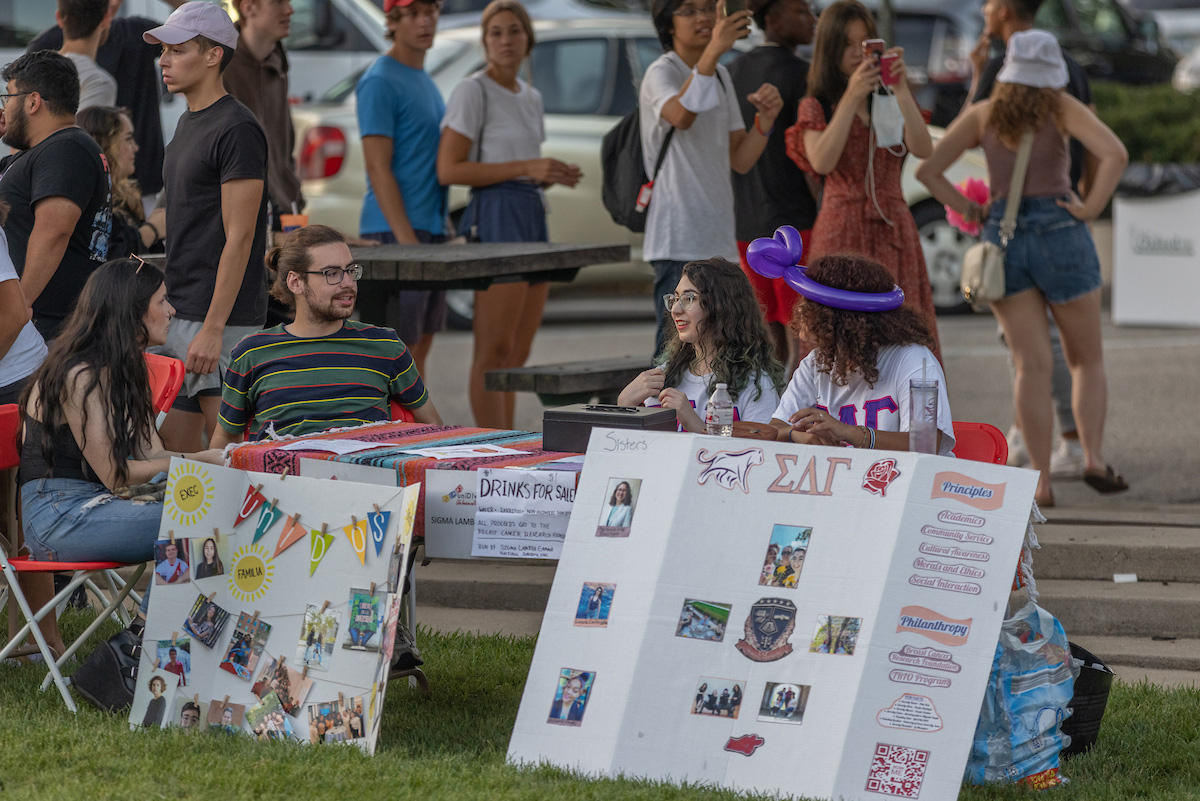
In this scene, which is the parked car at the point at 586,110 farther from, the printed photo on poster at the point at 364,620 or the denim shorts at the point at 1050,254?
the printed photo on poster at the point at 364,620

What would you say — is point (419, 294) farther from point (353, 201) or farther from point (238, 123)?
point (353, 201)

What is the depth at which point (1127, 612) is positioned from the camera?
522cm

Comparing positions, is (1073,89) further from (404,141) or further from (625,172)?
(404,141)

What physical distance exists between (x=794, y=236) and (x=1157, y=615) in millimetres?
1981

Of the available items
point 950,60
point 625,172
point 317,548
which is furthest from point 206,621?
point 950,60

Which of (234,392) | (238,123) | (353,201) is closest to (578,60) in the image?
(353,201)

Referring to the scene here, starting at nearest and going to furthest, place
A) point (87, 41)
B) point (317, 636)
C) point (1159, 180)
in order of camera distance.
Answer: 1. point (317, 636)
2. point (87, 41)
3. point (1159, 180)

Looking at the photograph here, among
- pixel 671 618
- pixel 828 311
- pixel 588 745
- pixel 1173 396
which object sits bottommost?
pixel 1173 396

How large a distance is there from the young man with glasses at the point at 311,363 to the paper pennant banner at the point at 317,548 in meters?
0.56

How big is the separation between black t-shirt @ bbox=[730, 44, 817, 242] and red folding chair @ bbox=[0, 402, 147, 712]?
285cm

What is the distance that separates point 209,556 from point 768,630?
1.42m

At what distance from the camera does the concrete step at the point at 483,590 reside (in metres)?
5.59

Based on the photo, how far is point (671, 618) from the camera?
357 cm

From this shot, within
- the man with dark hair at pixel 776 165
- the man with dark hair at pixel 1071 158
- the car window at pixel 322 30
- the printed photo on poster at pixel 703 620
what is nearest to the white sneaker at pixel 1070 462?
the man with dark hair at pixel 1071 158
